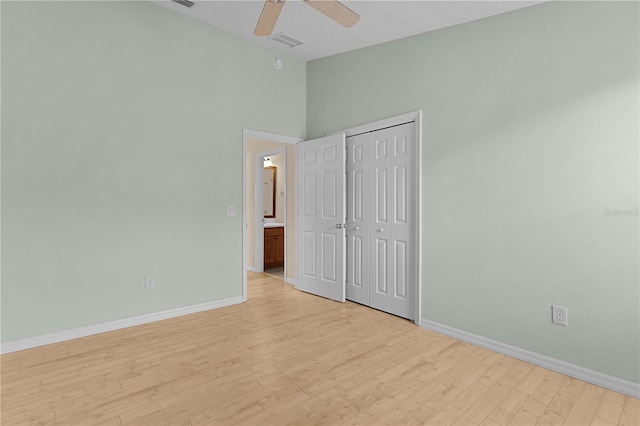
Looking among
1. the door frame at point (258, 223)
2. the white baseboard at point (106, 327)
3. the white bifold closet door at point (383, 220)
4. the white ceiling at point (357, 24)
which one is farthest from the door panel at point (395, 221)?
the door frame at point (258, 223)

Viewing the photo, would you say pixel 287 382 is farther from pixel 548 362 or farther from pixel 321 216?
pixel 321 216

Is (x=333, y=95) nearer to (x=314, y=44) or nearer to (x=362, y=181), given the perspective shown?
(x=314, y=44)

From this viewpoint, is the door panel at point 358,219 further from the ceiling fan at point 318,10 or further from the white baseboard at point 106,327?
the ceiling fan at point 318,10

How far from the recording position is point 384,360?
263 centimetres

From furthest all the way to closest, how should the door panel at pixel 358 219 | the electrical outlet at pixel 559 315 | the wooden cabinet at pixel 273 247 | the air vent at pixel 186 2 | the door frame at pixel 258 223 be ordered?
the wooden cabinet at pixel 273 247
the door frame at pixel 258 223
the door panel at pixel 358 219
the air vent at pixel 186 2
the electrical outlet at pixel 559 315

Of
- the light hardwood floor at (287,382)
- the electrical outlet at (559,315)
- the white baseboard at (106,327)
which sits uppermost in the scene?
the electrical outlet at (559,315)

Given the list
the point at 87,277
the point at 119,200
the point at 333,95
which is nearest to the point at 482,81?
the point at 333,95

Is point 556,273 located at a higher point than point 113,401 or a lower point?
higher

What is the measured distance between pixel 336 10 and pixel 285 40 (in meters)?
1.78

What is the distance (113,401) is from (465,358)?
246 cm

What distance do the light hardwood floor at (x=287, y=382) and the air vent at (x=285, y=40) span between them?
3139mm

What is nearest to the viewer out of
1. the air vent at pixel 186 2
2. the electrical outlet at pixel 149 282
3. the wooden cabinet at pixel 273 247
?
the air vent at pixel 186 2

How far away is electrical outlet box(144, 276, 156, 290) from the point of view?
3446 millimetres

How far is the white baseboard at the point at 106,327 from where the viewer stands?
9.16 feet
